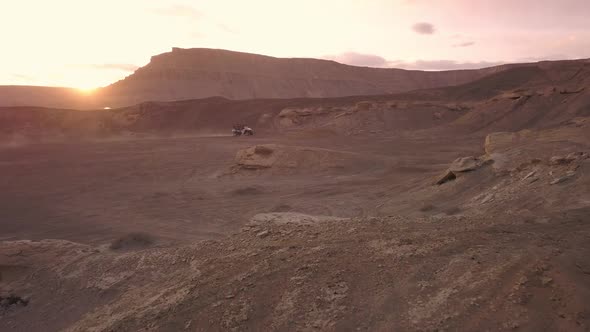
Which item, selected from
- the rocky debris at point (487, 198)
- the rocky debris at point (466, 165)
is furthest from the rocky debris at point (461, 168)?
the rocky debris at point (487, 198)

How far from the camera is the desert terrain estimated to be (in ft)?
15.4

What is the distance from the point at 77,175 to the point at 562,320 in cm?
2466

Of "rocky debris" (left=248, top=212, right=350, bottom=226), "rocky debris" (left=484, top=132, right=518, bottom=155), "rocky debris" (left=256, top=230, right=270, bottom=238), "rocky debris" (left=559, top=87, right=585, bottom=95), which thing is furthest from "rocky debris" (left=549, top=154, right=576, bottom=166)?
"rocky debris" (left=559, top=87, right=585, bottom=95)

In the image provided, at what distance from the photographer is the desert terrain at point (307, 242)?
15.4 feet

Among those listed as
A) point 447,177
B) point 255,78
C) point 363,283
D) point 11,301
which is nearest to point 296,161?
point 447,177

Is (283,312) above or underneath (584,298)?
underneath

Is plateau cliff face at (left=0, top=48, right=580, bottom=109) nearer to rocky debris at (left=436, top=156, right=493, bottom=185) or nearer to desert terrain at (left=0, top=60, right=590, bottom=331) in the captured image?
desert terrain at (left=0, top=60, right=590, bottom=331)

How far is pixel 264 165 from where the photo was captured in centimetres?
2153

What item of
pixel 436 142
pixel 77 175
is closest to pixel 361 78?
pixel 436 142

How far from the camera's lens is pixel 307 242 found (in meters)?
6.60

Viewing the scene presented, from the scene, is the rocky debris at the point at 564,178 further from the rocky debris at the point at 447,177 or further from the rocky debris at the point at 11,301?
the rocky debris at the point at 11,301

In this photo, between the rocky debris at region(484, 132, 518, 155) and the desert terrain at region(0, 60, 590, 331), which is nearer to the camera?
the desert terrain at region(0, 60, 590, 331)

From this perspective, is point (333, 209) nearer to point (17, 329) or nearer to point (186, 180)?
point (17, 329)

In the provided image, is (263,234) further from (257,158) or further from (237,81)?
(237,81)
